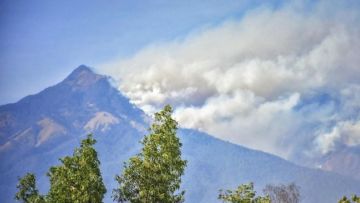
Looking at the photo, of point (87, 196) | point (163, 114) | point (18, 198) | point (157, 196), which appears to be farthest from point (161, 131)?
point (18, 198)

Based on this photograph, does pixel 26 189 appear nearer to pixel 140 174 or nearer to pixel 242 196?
pixel 140 174

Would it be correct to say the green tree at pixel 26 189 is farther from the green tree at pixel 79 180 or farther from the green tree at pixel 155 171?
the green tree at pixel 155 171

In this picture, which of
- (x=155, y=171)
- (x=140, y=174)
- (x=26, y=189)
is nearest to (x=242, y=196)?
(x=155, y=171)

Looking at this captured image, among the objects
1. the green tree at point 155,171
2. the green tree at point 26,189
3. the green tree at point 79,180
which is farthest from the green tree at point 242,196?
the green tree at point 26,189

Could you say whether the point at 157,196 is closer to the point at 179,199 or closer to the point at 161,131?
the point at 179,199

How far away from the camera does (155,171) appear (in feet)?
175

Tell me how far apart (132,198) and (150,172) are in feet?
12.3

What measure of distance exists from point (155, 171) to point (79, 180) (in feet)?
25.9

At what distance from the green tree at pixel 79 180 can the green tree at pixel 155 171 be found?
8.76 ft

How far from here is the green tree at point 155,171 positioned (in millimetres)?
53062

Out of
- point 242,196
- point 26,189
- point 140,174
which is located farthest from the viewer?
point 26,189

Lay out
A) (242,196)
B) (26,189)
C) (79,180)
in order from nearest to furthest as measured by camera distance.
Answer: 1. (79,180)
2. (242,196)
3. (26,189)

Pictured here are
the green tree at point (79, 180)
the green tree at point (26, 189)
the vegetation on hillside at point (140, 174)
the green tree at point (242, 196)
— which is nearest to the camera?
the green tree at point (79, 180)

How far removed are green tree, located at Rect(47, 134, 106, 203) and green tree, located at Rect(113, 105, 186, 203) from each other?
2.67m
